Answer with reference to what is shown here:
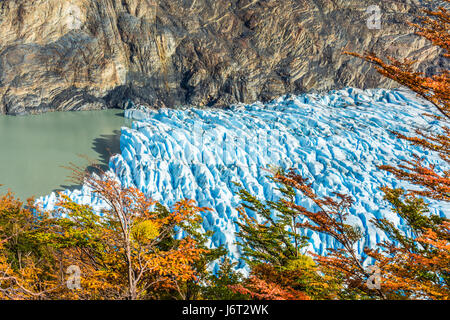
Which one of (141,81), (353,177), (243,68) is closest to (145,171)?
(353,177)

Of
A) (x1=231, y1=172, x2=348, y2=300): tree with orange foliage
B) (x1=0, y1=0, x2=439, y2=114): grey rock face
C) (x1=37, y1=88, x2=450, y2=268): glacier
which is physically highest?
(x1=0, y1=0, x2=439, y2=114): grey rock face

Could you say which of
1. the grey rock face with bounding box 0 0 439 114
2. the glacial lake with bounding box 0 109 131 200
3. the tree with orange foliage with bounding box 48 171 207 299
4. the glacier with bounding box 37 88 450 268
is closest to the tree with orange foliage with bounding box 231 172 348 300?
the tree with orange foliage with bounding box 48 171 207 299

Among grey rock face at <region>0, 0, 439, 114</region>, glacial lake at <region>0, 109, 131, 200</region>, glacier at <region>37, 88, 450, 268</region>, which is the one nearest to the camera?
glacier at <region>37, 88, 450, 268</region>

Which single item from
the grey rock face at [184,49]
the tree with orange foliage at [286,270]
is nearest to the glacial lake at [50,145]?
the grey rock face at [184,49]

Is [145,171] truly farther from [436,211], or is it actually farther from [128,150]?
[436,211]

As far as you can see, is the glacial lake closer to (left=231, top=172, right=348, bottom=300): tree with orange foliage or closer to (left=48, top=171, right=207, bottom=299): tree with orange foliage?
(left=48, top=171, right=207, bottom=299): tree with orange foliage
